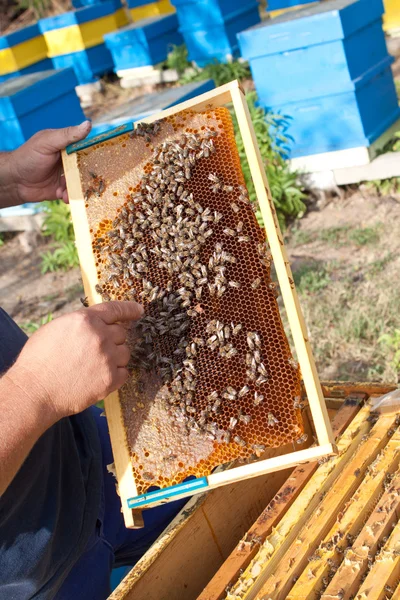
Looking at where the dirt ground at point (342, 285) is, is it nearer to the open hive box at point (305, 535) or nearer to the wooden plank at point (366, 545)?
the open hive box at point (305, 535)

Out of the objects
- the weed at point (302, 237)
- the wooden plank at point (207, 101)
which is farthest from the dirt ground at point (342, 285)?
the wooden plank at point (207, 101)

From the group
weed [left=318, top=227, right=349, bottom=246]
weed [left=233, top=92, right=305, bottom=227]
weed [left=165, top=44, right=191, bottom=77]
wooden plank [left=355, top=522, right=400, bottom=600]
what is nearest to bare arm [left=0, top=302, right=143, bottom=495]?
wooden plank [left=355, top=522, right=400, bottom=600]

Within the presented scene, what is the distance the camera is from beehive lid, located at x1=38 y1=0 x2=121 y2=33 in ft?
40.3

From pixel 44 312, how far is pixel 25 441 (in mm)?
4852

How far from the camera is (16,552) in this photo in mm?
2256

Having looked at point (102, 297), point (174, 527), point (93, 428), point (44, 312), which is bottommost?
point (44, 312)

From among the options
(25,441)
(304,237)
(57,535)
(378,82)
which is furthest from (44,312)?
(25,441)

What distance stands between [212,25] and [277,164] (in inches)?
171

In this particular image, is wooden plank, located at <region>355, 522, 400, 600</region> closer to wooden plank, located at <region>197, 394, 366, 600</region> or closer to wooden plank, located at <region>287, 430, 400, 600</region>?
wooden plank, located at <region>287, 430, 400, 600</region>

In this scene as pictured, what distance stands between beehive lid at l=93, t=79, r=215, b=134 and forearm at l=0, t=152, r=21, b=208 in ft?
13.1

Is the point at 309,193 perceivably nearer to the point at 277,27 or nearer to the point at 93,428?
the point at 277,27

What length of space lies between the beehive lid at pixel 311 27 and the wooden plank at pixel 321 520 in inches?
174

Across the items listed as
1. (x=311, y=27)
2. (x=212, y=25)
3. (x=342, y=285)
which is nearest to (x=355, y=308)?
(x=342, y=285)

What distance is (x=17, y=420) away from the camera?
1.89 meters
